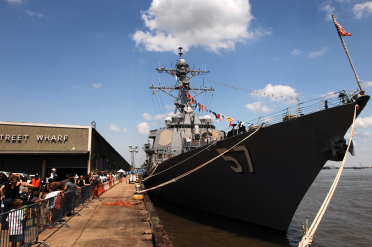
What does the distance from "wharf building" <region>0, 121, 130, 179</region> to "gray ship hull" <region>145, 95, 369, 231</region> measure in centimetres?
Answer: 1429

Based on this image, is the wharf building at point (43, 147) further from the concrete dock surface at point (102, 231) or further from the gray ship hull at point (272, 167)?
the gray ship hull at point (272, 167)

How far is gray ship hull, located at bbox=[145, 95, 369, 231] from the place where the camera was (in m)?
6.07

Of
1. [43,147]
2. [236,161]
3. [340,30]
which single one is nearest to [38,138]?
[43,147]

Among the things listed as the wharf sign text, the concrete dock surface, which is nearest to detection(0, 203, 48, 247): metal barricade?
the concrete dock surface

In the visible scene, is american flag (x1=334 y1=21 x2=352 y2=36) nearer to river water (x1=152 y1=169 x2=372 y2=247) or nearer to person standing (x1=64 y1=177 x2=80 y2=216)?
river water (x1=152 y1=169 x2=372 y2=247)

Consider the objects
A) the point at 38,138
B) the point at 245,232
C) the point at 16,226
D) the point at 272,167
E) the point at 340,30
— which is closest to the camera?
the point at 16,226

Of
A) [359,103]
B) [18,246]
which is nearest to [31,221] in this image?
[18,246]

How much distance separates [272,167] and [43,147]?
18.5m

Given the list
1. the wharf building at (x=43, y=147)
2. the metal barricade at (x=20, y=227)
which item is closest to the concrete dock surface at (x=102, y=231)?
the metal barricade at (x=20, y=227)

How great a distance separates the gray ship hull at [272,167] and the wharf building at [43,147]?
14.3 meters

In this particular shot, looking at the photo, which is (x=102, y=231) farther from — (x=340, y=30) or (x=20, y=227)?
(x=340, y=30)

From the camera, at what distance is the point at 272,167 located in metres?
7.00

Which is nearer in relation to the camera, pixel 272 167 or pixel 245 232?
pixel 272 167

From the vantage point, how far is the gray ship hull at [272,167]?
6.07m
